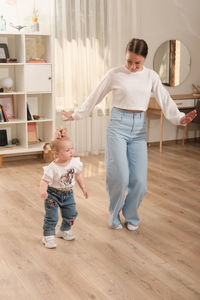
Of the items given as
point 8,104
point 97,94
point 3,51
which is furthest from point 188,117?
point 8,104

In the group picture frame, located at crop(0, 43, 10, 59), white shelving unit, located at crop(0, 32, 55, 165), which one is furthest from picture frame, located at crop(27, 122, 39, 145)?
picture frame, located at crop(0, 43, 10, 59)

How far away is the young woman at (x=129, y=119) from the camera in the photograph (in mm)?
3002

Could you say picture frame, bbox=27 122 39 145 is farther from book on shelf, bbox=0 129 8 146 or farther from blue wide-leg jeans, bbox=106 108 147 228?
blue wide-leg jeans, bbox=106 108 147 228

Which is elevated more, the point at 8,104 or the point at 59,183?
the point at 8,104

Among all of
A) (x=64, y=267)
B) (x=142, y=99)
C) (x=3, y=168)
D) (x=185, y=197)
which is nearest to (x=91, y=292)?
(x=64, y=267)

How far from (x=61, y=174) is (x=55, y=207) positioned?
0.22 metres

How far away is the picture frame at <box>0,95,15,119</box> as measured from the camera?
5.36 metres

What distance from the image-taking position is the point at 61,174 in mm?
2795

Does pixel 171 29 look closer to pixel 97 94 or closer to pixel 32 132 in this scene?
pixel 32 132

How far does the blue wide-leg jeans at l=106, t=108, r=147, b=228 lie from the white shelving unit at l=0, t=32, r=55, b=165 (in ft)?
7.54

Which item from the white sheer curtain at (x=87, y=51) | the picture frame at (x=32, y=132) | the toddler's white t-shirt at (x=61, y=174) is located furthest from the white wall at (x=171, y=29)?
the toddler's white t-shirt at (x=61, y=174)

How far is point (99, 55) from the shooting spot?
18.8 feet

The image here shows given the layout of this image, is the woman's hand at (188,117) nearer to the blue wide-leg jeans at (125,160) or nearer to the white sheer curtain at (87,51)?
the blue wide-leg jeans at (125,160)

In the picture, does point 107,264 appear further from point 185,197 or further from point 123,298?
point 185,197
